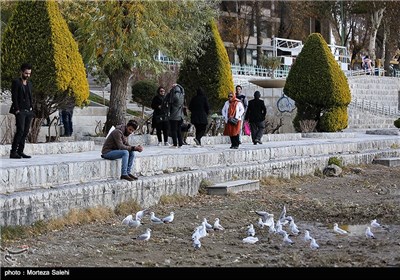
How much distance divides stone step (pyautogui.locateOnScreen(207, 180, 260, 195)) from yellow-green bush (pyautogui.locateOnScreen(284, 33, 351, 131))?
10785 mm

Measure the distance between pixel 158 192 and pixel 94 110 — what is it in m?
16.0

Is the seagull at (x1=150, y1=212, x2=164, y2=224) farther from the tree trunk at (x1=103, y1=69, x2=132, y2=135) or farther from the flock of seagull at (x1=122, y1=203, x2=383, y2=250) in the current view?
the tree trunk at (x1=103, y1=69, x2=132, y2=135)

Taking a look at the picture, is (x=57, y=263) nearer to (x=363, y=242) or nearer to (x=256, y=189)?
(x=363, y=242)

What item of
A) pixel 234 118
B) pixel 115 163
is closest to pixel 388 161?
pixel 234 118

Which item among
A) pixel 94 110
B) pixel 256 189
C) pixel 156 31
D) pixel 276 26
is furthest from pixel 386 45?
pixel 256 189

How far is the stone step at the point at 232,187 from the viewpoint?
1472 cm

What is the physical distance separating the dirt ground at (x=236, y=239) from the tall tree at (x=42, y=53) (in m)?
4.21

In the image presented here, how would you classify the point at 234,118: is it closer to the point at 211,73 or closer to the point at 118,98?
the point at 118,98

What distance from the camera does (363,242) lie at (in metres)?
10.5

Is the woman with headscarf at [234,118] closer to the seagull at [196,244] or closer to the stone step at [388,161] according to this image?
the stone step at [388,161]

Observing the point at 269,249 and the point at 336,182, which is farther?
the point at 336,182

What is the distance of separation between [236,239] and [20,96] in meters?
4.59

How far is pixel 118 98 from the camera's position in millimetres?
21766

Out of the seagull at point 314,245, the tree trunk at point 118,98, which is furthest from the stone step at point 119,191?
the tree trunk at point 118,98
